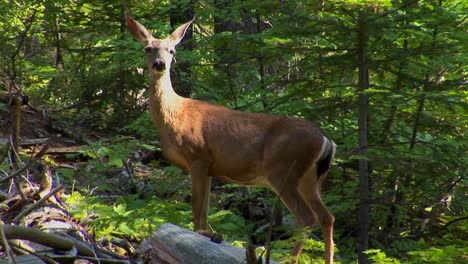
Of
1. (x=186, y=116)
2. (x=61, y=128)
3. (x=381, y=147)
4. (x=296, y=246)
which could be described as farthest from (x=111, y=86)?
(x=296, y=246)

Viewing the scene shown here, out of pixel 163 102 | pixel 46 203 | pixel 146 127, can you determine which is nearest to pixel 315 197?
pixel 163 102

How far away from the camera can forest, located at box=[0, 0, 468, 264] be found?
6.47 metres

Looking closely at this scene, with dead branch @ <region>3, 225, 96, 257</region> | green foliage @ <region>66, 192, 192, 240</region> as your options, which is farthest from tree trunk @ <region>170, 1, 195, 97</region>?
dead branch @ <region>3, 225, 96, 257</region>

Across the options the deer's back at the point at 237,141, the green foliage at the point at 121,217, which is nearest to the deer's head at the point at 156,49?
the deer's back at the point at 237,141

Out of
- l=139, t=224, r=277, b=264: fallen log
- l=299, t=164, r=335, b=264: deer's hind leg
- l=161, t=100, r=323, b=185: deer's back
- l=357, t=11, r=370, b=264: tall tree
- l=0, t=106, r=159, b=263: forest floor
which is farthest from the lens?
l=357, t=11, r=370, b=264: tall tree

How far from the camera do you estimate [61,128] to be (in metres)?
11.3

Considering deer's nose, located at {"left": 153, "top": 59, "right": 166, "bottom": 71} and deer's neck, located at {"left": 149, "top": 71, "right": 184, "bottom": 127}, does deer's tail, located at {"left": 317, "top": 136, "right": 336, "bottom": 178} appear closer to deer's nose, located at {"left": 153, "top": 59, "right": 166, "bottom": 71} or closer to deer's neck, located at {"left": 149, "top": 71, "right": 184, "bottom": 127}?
deer's neck, located at {"left": 149, "top": 71, "right": 184, "bottom": 127}

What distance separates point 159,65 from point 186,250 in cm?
288

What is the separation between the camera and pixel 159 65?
6977mm

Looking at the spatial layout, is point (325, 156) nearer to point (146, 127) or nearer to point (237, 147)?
point (237, 147)

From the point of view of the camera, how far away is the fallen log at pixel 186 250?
431 centimetres

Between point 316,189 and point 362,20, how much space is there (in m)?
1.77

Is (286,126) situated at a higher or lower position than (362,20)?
lower

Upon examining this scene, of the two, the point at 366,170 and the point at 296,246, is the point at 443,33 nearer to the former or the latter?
the point at 366,170
